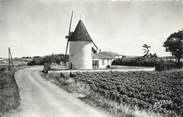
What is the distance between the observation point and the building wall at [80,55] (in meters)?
36.9

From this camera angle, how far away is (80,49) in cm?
3712

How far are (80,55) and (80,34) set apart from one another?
133 inches

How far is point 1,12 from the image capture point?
12.9 metres

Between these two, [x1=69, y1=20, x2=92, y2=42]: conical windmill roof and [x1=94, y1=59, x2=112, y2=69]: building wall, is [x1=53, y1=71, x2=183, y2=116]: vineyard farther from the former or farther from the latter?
[x1=94, y1=59, x2=112, y2=69]: building wall

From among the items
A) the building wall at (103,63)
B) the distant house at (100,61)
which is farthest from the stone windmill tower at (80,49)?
the building wall at (103,63)

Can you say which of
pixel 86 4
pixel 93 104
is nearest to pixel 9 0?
pixel 86 4

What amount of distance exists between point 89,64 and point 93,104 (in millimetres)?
23945

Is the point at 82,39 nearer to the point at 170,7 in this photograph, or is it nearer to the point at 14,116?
the point at 170,7

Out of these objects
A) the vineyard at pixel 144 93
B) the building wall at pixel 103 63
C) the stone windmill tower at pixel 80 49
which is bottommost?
the vineyard at pixel 144 93

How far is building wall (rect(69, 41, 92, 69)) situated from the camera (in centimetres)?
3694

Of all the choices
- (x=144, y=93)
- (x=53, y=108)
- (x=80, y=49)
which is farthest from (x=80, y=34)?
(x=53, y=108)

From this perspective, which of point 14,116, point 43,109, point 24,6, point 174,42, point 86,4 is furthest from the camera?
point 174,42

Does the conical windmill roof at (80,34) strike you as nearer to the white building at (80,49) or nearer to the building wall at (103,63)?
the white building at (80,49)

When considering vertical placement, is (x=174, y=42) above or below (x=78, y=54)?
above
